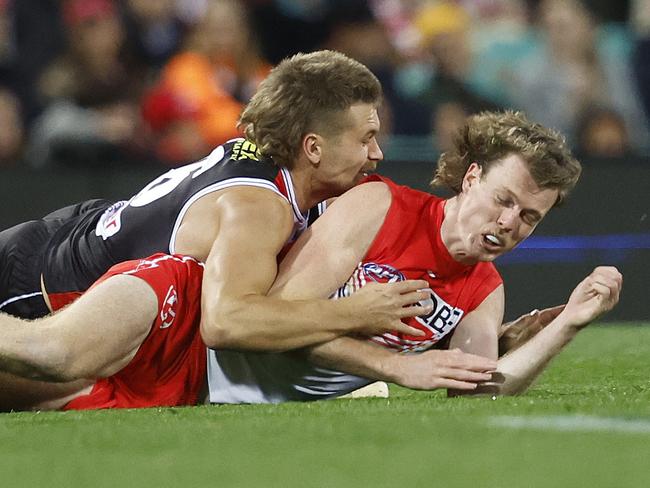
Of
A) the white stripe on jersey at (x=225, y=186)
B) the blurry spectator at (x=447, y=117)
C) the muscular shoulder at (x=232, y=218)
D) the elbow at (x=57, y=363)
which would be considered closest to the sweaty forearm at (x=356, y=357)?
the muscular shoulder at (x=232, y=218)

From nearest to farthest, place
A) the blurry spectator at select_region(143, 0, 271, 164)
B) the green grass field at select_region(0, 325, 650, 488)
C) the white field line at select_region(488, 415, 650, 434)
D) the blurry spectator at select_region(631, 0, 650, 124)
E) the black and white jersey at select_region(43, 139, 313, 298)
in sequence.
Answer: the green grass field at select_region(0, 325, 650, 488) → the white field line at select_region(488, 415, 650, 434) → the black and white jersey at select_region(43, 139, 313, 298) → the blurry spectator at select_region(143, 0, 271, 164) → the blurry spectator at select_region(631, 0, 650, 124)

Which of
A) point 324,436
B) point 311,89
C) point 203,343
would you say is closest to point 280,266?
point 203,343

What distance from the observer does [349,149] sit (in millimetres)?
4922

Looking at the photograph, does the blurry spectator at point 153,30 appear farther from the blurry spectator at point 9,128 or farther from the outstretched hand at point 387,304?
the outstretched hand at point 387,304

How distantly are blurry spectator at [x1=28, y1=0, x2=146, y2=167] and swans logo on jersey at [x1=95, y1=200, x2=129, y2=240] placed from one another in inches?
122

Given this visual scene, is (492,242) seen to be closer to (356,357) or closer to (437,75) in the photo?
(356,357)

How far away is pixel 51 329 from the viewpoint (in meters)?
4.36

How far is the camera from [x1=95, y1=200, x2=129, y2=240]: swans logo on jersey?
509 cm

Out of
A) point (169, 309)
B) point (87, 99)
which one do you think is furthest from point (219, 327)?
point (87, 99)

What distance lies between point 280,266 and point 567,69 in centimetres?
577

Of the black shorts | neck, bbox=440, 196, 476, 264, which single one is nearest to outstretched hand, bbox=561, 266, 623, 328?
neck, bbox=440, 196, 476, 264

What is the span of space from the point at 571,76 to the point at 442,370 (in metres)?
5.84

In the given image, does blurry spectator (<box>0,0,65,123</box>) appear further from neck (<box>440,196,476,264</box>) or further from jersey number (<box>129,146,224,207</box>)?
neck (<box>440,196,476,264</box>)

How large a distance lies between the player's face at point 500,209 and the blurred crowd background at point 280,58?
13.4 ft
